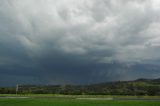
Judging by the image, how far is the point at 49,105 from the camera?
6359 centimetres

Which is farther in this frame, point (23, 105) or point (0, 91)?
point (0, 91)

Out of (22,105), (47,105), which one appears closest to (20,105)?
(22,105)

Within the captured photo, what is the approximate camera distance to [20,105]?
208ft

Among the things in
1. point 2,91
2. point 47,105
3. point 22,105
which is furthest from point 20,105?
point 2,91

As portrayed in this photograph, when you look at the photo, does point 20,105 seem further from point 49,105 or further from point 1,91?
point 1,91

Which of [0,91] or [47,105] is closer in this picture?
[47,105]

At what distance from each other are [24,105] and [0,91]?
369ft

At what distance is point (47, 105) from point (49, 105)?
0.48 m

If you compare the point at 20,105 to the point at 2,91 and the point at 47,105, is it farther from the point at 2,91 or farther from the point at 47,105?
the point at 2,91

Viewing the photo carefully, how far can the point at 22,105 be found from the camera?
208 feet

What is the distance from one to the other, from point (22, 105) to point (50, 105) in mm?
6170

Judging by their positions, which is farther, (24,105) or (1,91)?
(1,91)

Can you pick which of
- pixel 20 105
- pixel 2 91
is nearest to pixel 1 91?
pixel 2 91

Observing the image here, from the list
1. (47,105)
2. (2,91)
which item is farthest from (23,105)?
(2,91)
